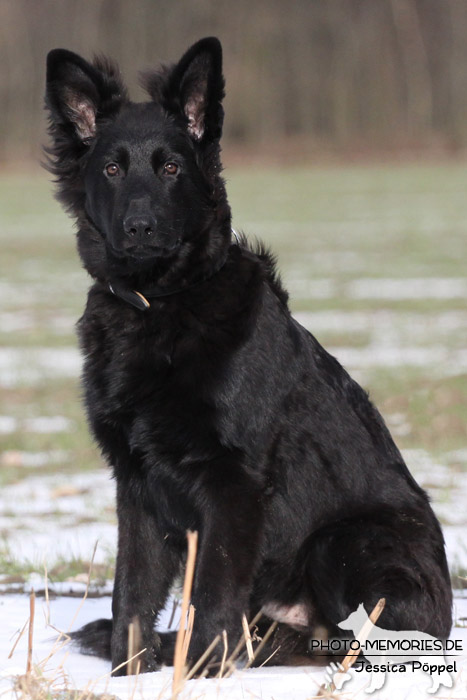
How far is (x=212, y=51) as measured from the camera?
3.81 metres

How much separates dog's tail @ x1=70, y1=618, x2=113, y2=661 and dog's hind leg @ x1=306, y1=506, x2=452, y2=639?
0.81 meters

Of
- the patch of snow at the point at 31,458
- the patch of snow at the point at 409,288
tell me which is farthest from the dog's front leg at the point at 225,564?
the patch of snow at the point at 409,288

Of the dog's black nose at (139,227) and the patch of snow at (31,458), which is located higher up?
the patch of snow at (31,458)

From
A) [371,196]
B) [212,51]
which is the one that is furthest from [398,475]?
[371,196]

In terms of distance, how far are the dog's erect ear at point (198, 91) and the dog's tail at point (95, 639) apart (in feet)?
6.20

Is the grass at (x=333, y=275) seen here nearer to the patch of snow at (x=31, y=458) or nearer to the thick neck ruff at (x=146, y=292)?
the patch of snow at (x=31, y=458)

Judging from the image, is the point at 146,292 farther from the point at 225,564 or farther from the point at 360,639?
the point at 360,639

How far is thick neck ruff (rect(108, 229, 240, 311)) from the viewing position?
12.6 feet

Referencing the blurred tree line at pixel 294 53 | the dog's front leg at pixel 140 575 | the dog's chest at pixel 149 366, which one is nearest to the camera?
the dog's chest at pixel 149 366

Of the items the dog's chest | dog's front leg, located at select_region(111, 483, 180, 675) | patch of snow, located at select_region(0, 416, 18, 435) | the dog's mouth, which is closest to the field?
patch of snow, located at select_region(0, 416, 18, 435)

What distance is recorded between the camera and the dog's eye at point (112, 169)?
3828 mm

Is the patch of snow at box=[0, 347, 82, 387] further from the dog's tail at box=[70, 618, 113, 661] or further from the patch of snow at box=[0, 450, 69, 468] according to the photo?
the dog's tail at box=[70, 618, 113, 661]

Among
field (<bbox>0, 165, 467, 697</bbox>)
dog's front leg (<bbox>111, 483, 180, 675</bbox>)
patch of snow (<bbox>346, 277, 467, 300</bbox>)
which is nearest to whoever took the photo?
dog's front leg (<bbox>111, 483, 180, 675</bbox>)

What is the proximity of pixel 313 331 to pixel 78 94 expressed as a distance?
29.9 feet
